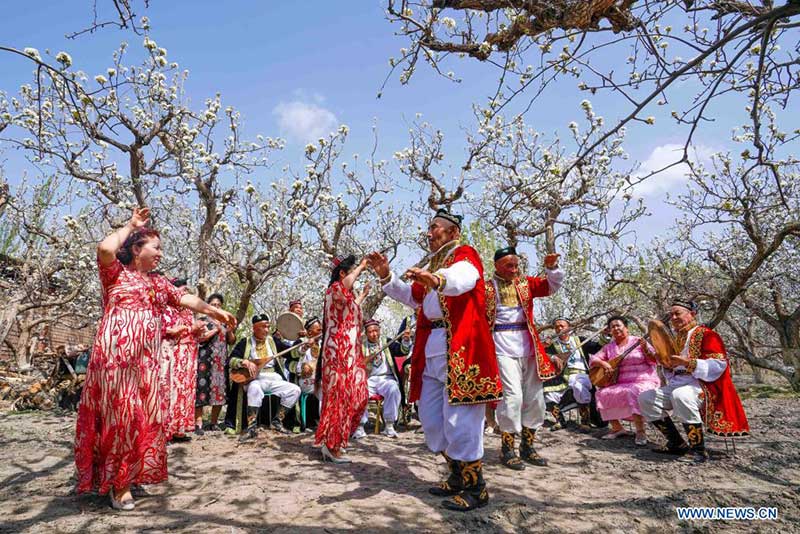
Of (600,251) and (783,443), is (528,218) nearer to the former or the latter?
(600,251)

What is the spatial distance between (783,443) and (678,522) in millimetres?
3537

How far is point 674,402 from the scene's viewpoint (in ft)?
16.5

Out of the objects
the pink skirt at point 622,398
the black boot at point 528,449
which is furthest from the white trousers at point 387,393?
the pink skirt at point 622,398

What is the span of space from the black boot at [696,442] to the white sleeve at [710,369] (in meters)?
0.52

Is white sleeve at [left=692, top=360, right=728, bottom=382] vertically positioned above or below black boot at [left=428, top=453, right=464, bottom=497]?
above

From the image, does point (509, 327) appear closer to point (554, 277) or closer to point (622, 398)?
point (554, 277)

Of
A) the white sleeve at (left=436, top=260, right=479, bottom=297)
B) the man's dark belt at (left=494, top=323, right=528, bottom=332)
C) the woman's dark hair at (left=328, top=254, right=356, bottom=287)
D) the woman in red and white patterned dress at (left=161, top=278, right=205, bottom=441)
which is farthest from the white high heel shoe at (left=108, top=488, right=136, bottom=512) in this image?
the man's dark belt at (left=494, top=323, right=528, bottom=332)

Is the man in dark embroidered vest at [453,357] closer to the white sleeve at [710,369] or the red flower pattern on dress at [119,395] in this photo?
the red flower pattern on dress at [119,395]

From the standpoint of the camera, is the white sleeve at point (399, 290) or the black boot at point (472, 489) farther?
the white sleeve at point (399, 290)

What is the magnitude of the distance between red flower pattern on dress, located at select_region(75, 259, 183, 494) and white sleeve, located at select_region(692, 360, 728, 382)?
4.81 m

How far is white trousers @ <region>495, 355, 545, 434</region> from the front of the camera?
4.48 m

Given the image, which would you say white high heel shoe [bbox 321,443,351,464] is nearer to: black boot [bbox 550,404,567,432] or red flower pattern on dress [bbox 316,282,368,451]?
red flower pattern on dress [bbox 316,282,368,451]

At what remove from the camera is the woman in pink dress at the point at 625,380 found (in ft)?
19.6

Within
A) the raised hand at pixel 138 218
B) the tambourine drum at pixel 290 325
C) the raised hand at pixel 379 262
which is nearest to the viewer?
the raised hand at pixel 138 218
